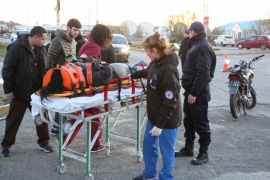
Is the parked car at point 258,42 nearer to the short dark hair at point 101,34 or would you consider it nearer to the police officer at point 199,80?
the police officer at point 199,80

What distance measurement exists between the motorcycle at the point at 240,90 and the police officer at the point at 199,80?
2749mm

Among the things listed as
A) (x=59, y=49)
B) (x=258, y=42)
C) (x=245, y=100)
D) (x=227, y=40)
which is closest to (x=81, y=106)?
(x=59, y=49)

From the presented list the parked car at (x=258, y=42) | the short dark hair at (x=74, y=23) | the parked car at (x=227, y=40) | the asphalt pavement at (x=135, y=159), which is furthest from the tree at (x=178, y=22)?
the short dark hair at (x=74, y=23)

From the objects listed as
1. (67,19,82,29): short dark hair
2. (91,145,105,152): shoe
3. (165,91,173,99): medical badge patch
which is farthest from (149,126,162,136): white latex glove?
(67,19,82,29): short dark hair

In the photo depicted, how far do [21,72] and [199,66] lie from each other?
2.35m

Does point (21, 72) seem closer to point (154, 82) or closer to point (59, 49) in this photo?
point (59, 49)

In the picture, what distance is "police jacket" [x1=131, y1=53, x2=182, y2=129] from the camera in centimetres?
378

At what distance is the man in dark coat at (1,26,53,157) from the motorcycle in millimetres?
4163

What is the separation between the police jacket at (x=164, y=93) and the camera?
3.78 m

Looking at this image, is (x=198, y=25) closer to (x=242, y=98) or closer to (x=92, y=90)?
(x=92, y=90)

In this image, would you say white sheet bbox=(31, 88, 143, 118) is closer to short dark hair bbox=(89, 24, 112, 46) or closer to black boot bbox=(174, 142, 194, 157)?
short dark hair bbox=(89, 24, 112, 46)

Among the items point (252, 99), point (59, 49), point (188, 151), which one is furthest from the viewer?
point (252, 99)

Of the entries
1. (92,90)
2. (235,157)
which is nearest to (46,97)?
(92,90)

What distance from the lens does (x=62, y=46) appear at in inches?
218
